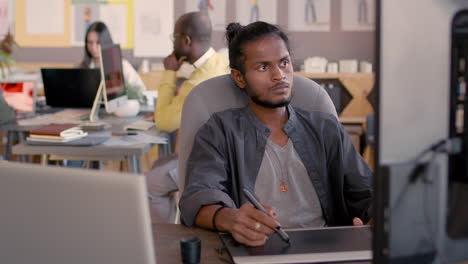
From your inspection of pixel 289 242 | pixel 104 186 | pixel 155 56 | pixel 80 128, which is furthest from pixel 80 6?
pixel 104 186

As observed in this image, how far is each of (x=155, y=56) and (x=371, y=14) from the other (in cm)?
521

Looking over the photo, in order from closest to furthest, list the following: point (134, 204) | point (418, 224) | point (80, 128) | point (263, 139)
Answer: point (134, 204), point (418, 224), point (263, 139), point (80, 128)

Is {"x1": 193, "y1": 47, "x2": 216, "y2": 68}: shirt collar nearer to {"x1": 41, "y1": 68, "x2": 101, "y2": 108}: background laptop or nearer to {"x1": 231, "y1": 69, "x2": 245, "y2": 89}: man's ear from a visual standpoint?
{"x1": 41, "y1": 68, "x2": 101, "y2": 108}: background laptop

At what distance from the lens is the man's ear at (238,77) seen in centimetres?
180

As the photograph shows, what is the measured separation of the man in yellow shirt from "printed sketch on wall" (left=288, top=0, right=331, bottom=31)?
247 cm

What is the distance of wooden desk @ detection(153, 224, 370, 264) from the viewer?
46.5 inches

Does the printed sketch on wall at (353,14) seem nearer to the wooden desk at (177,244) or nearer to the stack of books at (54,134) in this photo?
the stack of books at (54,134)

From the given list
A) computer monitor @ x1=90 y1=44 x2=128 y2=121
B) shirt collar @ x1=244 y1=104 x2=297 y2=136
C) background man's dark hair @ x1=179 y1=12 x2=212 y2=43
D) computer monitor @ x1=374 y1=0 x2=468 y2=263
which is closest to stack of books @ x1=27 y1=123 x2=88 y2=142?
computer monitor @ x1=90 y1=44 x2=128 y2=121

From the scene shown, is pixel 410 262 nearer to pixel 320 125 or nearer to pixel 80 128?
pixel 320 125

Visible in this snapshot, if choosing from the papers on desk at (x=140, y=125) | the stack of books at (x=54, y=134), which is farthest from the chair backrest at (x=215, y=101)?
the papers on desk at (x=140, y=125)

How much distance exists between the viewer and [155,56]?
19.2 ft

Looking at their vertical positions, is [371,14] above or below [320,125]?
above

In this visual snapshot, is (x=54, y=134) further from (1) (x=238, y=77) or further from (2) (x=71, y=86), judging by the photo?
(1) (x=238, y=77)

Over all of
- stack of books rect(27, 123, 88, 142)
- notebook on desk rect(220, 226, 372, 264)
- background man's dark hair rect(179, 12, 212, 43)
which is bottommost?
notebook on desk rect(220, 226, 372, 264)
